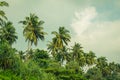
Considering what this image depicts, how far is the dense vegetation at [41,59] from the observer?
5884 centimetres

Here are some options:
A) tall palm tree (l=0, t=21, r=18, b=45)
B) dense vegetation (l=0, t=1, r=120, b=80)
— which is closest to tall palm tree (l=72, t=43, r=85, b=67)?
dense vegetation (l=0, t=1, r=120, b=80)

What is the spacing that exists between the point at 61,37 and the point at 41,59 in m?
15.1

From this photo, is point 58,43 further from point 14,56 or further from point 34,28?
point 14,56

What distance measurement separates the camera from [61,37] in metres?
96.4

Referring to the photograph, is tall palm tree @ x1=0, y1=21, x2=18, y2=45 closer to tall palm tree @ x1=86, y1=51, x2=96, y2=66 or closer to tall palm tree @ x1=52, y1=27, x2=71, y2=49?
tall palm tree @ x1=52, y1=27, x2=71, y2=49

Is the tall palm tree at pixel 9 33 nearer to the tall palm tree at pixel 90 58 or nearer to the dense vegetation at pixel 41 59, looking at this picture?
the dense vegetation at pixel 41 59

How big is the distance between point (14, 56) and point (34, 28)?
28.3 m

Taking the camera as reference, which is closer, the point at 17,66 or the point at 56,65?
the point at 17,66

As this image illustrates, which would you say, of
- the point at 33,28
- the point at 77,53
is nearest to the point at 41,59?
the point at 33,28

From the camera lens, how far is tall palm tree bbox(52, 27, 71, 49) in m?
95.7

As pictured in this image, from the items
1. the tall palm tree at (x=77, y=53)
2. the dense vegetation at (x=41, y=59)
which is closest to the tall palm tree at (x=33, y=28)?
the dense vegetation at (x=41, y=59)

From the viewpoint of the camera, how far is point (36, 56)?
292ft

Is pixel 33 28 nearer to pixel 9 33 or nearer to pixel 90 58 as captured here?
pixel 9 33

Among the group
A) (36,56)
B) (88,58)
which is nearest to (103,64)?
(88,58)
